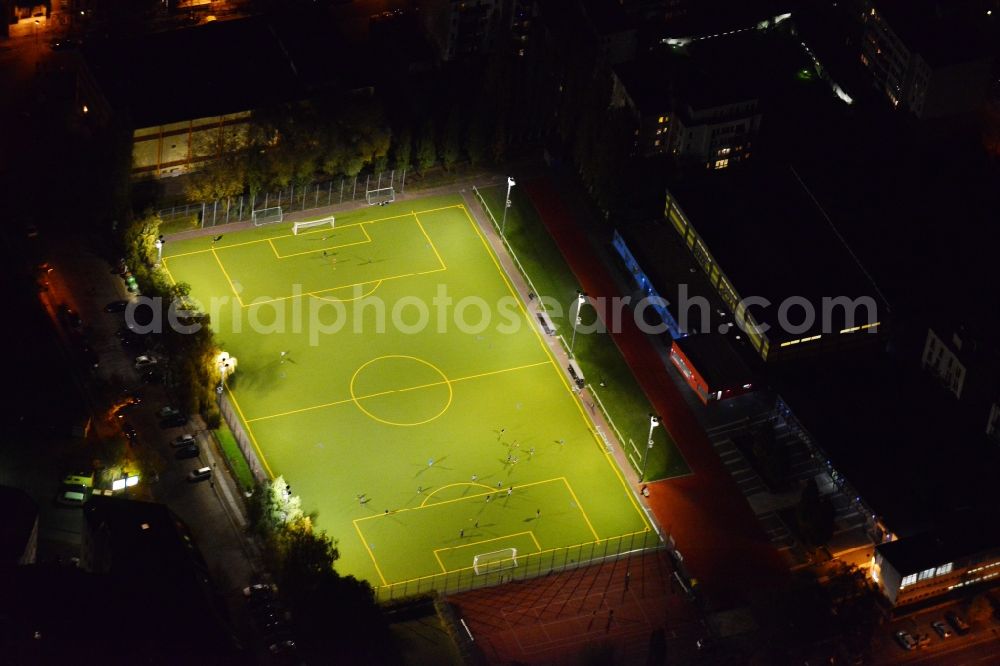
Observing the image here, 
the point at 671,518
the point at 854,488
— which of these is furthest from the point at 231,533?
the point at 854,488

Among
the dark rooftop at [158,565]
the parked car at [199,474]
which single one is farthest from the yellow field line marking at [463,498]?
the dark rooftop at [158,565]

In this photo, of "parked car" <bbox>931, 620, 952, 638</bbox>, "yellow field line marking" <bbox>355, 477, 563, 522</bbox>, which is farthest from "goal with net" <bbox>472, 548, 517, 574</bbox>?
"parked car" <bbox>931, 620, 952, 638</bbox>

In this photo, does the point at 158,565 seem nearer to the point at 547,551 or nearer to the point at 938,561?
the point at 547,551

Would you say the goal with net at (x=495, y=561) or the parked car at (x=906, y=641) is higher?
the goal with net at (x=495, y=561)

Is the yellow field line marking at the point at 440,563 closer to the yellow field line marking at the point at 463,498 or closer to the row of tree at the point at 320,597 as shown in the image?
A: the yellow field line marking at the point at 463,498

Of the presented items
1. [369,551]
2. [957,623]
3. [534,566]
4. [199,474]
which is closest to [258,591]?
[369,551]

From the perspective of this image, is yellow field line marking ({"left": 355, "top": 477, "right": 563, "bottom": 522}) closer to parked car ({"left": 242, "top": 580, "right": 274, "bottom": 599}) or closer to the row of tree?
the row of tree
